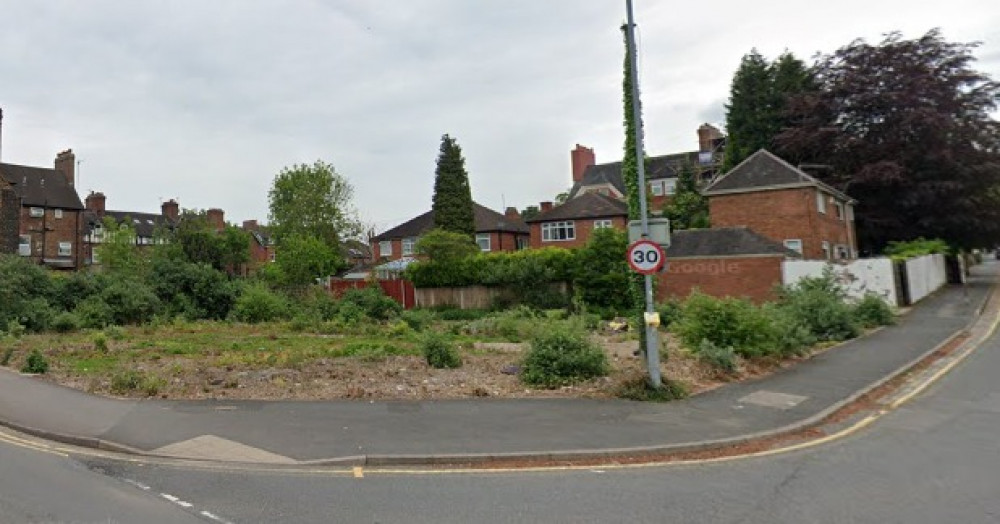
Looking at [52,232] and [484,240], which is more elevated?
[52,232]

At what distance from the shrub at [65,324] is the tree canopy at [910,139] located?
4318cm

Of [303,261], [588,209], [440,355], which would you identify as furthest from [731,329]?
[588,209]

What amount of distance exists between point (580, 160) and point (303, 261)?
40.8 metres

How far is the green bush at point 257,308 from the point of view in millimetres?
30609

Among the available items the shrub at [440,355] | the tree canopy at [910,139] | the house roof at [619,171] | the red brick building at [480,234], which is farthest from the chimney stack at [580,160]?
the shrub at [440,355]

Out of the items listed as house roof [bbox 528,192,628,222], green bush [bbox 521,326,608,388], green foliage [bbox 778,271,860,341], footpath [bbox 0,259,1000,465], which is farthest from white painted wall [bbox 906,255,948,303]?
green bush [bbox 521,326,608,388]

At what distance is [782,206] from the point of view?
34.8 metres

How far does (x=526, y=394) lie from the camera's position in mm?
10891

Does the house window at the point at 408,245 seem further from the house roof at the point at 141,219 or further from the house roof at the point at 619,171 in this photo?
the house roof at the point at 141,219

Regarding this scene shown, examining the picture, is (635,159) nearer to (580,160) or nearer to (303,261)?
(303,261)

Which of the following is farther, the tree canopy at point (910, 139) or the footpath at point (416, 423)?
the tree canopy at point (910, 139)

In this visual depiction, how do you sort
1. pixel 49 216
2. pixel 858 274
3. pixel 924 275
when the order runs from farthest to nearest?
pixel 49 216, pixel 924 275, pixel 858 274

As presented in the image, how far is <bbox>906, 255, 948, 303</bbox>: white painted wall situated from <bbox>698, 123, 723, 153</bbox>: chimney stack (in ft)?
91.1

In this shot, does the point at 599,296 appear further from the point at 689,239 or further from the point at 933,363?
the point at 933,363
